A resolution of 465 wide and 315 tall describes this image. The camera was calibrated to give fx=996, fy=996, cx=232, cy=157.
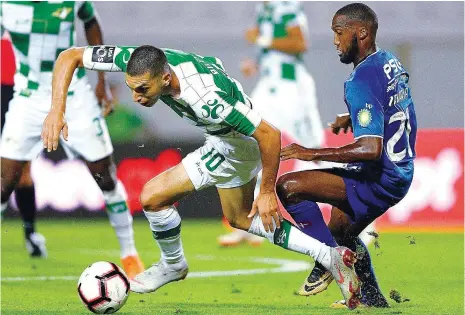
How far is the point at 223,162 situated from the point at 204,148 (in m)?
0.18

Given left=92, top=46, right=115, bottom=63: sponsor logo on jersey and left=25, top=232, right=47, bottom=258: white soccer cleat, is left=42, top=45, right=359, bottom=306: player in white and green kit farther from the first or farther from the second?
left=25, top=232, right=47, bottom=258: white soccer cleat

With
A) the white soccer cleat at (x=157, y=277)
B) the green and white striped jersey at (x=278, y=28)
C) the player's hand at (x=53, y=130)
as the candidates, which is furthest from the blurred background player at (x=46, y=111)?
the green and white striped jersey at (x=278, y=28)

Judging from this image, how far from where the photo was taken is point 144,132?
15.6 metres

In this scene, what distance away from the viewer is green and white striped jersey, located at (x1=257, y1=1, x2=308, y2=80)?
11367 mm

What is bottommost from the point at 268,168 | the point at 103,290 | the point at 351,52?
the point at 103,290

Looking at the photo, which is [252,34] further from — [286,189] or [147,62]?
[147,62]

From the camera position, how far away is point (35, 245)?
10.0 metres

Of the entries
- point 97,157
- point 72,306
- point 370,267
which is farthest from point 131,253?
point 370,267

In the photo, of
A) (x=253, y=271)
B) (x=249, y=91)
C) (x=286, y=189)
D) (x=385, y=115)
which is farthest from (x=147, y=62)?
(x=249, y=91)

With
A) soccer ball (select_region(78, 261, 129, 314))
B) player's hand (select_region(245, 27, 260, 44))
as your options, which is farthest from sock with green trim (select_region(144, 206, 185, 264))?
player's hand (select_region(245, 27, 260, 44))

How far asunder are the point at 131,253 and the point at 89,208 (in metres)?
6.11

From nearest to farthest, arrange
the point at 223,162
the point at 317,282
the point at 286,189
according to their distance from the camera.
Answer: the point at 286,189 → the point at 317,282 → the point at 223,162

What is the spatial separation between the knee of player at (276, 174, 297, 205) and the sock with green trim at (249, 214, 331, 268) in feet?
0.58

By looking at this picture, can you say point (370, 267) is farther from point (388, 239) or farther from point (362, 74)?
point (388, 239)
